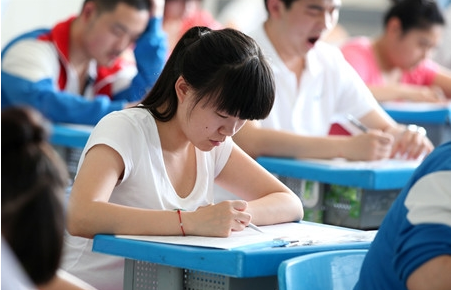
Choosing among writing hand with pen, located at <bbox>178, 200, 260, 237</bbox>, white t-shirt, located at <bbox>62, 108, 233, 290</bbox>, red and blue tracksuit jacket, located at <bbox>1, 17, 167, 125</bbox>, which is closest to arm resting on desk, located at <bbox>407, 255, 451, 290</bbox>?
writing hand with pen, located at <bbox>178, 200, 260, 237</bbox>

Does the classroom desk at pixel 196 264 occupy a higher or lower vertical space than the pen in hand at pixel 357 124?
higher

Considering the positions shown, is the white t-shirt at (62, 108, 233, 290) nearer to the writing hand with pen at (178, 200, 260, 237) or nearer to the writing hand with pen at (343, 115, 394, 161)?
the writing hand with pen at (178, 200, 260, 237)

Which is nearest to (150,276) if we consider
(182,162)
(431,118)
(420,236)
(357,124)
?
(182,162)

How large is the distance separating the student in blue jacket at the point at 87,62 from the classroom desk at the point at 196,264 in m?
1.69

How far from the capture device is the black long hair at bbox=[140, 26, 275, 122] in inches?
82.4

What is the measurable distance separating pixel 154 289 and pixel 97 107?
1.85 metres

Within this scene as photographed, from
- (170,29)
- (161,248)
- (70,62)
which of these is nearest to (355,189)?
(161,248)

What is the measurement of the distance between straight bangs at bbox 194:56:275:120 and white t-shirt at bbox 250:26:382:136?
4.12 feet

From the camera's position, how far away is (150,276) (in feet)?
6.62

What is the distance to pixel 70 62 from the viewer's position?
399 centimetres

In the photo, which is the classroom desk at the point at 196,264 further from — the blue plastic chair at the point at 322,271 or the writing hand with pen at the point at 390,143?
the writing hand with pen at the point at 390,143

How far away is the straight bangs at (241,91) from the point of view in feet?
6.85

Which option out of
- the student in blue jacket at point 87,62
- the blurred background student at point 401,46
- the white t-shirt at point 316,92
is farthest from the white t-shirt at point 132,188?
the blurred background student at point 401,46

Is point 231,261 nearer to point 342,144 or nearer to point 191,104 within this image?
point 191,104
